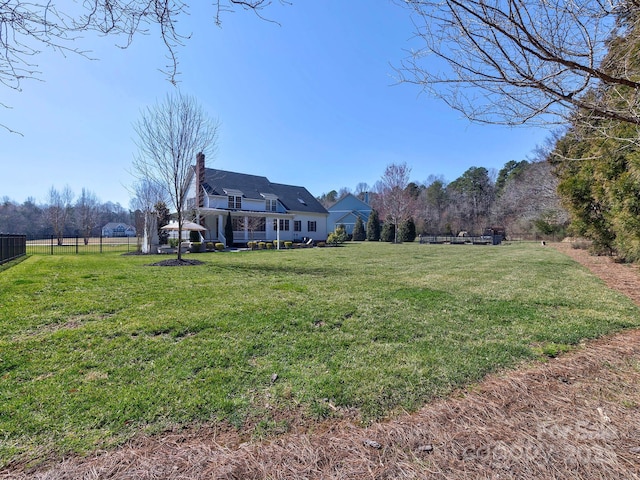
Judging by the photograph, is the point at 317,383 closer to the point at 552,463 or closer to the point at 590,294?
the point at 552,463

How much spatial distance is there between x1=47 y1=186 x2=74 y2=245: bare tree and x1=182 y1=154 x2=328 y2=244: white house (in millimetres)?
14113

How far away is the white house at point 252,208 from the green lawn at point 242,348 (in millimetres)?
15196

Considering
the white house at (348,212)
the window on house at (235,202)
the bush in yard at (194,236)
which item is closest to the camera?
the bush in yard at (194,236)

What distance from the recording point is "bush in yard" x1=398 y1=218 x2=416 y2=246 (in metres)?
31.2

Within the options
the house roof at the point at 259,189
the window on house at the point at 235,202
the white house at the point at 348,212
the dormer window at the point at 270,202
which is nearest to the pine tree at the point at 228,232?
the window on house at the point at 235,202

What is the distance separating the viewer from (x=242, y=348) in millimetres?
3336

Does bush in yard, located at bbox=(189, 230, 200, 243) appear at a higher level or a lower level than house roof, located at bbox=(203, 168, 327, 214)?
lower

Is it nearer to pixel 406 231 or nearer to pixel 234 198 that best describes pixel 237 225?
pixel 234 198

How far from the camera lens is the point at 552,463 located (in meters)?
1.67

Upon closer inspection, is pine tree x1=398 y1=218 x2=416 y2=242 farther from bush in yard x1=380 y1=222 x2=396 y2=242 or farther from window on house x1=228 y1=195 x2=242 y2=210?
window on house x1=228 y1=195 x2=242 y2=210

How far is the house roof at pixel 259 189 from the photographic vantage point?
24688 mm

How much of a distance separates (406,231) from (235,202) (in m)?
17.3

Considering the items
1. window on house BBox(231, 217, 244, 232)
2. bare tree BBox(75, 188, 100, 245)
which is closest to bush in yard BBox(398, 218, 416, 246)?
window on house BBox(231, 217, 244, 232)

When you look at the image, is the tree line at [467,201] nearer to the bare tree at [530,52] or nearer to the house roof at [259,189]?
the house roof at [259,189]
